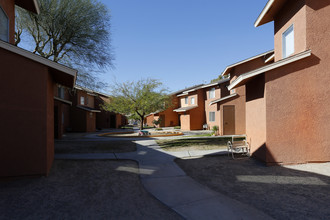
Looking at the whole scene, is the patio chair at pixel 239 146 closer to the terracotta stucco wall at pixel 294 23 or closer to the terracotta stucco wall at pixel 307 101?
the terracotta stucco wall at pixel 307 101

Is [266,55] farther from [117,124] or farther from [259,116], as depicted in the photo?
[117,124]

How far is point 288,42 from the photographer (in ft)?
27.0

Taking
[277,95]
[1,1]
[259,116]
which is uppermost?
[1,1]

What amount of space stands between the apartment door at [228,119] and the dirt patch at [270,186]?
11.4 metres

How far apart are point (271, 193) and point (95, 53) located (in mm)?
14682

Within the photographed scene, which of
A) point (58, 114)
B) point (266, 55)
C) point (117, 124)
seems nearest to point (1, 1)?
point (58, 114)

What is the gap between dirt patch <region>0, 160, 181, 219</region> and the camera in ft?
12.1

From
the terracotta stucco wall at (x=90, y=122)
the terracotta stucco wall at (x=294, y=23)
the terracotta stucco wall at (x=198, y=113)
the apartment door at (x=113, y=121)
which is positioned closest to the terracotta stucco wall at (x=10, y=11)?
the terracotta stucco wall at (x=294, y=23)

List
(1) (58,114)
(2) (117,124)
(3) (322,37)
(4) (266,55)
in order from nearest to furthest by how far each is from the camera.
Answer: (3) (322,37) < (1) (58,114) < (4) (266,55) < (2) (117,124)

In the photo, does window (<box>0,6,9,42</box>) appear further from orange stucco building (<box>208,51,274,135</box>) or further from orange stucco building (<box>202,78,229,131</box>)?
orange stucco building (<box>202,78,229,131</box>)

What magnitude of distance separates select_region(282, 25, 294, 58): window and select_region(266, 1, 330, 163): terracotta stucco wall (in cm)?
114

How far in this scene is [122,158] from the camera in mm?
8500

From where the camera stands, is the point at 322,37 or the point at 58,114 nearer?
the point at 322,37

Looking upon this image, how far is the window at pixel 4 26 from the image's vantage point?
7.27 meters
